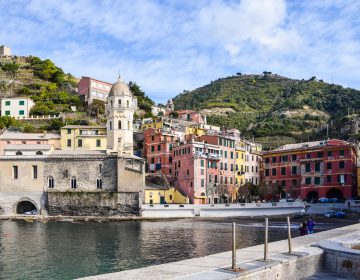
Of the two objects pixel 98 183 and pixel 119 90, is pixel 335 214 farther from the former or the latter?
pixel 119 90

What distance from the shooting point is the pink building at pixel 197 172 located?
6612 centimetres

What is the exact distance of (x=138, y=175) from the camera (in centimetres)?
6309

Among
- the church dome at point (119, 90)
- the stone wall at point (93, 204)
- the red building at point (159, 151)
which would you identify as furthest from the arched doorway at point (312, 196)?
the church dome at point (119, 90)

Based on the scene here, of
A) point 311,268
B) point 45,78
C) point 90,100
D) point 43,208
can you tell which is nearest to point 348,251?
point 311,268

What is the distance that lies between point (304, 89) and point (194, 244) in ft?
409

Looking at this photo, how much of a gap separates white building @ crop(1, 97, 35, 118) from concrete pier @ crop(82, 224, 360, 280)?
77946 mm

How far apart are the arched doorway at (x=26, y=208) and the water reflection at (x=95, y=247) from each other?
1666cm

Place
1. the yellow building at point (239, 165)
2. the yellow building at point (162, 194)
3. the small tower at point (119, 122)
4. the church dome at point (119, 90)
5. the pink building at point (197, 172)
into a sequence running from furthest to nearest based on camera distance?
the yellow building at point (239, 165) < the church dome at point (119, 90) < the small tower at point (119, 122) < the pink building at point (197, 172) < the yellow building at point (162, 194)

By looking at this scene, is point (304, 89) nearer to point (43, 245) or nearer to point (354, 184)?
point (354, 184)

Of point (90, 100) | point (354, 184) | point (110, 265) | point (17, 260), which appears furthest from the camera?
point (90, 100)

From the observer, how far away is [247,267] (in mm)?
13234

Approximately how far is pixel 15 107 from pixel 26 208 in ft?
98.4

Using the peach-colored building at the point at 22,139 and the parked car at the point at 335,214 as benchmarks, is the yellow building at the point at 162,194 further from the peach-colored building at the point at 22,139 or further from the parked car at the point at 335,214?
the parked car at the point at 335,214

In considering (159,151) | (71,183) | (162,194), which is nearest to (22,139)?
(71,183)
